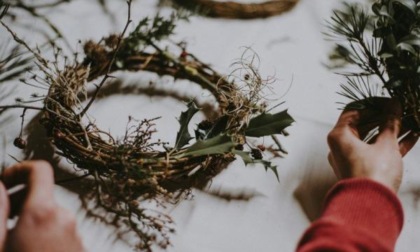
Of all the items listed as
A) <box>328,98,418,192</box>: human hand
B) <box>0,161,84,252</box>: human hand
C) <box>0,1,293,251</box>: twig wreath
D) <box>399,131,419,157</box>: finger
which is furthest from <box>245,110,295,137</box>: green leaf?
<box>0,161,84,252</box>: human hand

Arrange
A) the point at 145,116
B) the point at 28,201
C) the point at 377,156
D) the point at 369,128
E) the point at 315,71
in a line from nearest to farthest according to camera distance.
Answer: the point at 28,201 < the point at 377,156 < the point at 369,128 < the point at 145,116 < the point at 315,71

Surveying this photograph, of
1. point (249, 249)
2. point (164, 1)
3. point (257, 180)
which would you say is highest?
point (164, 1)

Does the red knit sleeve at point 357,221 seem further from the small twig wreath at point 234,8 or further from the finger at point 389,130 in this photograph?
the small twig wreath at point 234,8

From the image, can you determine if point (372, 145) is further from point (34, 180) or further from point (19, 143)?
point (19, 143)

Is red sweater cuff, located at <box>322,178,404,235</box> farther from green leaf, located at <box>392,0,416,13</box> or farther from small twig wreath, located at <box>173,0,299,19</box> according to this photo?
small twig wreath, located at <box>173,0,299,19</box>

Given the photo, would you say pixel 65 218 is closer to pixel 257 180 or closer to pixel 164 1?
pixel 257 180

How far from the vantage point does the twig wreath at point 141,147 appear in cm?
84

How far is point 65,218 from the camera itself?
2.18ft

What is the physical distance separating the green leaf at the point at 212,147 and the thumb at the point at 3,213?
344 millimetres

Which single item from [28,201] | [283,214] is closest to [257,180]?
[283,214]

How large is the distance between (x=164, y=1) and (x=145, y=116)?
1.30 feet

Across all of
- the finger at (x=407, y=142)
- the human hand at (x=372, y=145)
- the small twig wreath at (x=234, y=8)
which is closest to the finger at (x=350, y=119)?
the human hand at (x=372, y=145)

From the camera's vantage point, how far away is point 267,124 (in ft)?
3.00

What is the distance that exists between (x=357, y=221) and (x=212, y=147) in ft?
1.01
